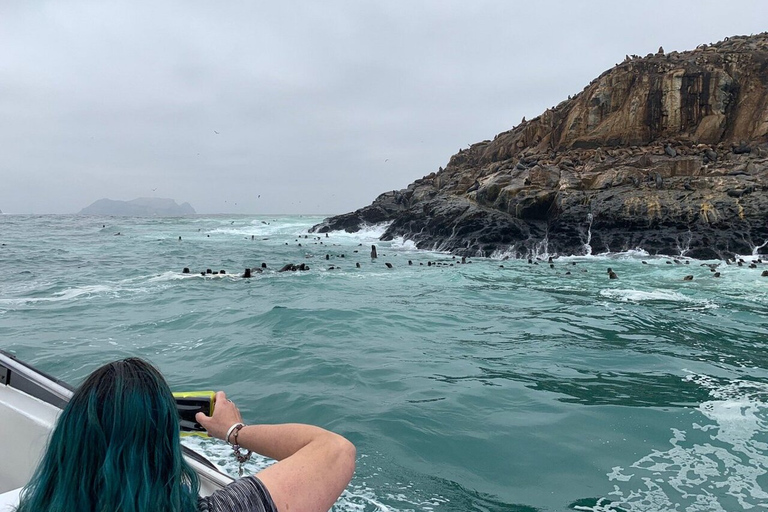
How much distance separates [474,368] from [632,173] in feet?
94.9

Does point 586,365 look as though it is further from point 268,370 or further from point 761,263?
point 761,263

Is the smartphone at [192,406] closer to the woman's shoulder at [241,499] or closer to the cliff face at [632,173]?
the woman's shoulder at [241,499]

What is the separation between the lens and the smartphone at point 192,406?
2.03m

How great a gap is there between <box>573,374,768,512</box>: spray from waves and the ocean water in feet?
0.06

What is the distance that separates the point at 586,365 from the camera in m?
8.36

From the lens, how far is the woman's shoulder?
1.60m

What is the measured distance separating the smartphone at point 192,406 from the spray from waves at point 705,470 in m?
3.71

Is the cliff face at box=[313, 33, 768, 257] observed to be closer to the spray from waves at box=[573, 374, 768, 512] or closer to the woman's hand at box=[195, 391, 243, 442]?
the spray from waves at box=[573, 374, 768, 512]

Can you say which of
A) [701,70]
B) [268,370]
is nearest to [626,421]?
[268,370]

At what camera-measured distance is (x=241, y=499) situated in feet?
5.40

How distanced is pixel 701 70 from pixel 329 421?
45432 mm

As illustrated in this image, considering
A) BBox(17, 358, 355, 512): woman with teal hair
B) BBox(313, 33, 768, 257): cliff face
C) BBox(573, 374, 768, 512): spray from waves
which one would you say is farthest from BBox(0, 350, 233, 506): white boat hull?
BBox(313, 33, 768, 257): cliff face

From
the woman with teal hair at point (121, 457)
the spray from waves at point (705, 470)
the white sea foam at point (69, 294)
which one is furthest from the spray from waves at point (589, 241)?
the woman with teal hair at point (121, 457)

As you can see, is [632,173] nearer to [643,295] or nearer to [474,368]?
[643,295]
